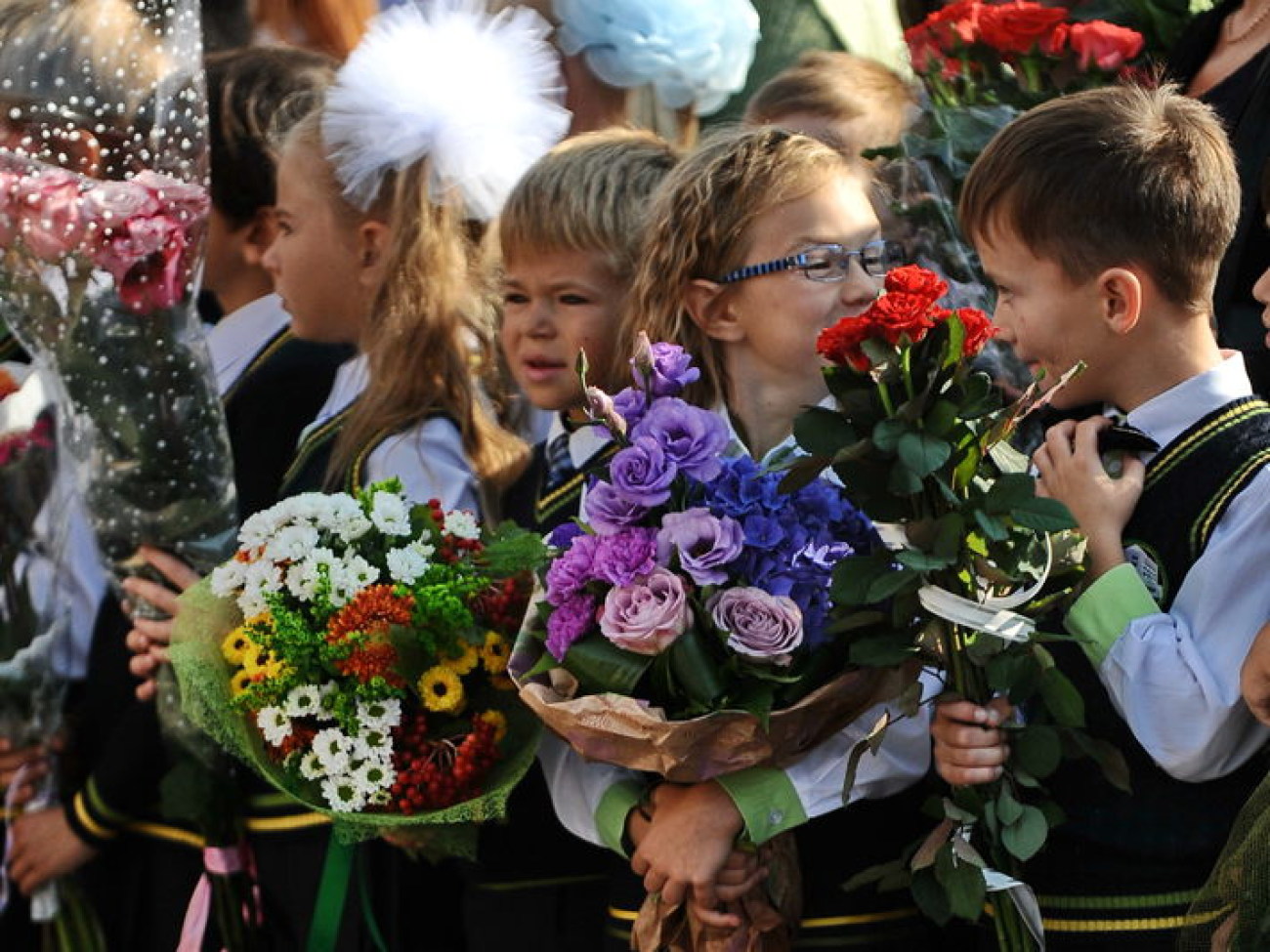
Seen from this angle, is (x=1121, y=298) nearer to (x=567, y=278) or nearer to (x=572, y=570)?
(x=572, y=570)

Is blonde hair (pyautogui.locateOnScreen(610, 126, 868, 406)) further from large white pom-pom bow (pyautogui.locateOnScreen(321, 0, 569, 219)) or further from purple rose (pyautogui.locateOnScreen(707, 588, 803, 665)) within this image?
purple rose (pyautogui.locateOnScreen(707, 588, 803, 665))

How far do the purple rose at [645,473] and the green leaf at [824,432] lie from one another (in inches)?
9.5

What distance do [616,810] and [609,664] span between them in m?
0.38

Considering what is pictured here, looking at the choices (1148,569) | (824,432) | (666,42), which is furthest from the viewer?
(666,42)

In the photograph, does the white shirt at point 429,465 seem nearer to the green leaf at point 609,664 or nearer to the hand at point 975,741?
the green leaf at point 609,664

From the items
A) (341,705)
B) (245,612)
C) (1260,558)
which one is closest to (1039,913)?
(1260,558)

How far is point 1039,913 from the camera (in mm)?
2854

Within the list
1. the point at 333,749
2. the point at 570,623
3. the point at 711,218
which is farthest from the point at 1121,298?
the point at 333,749

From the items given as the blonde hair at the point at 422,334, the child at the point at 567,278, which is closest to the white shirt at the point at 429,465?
the blonde hair at the point at 422,334

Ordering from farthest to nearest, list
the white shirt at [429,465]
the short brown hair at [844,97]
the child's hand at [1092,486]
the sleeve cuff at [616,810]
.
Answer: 1. the short brown hair at [844,97]
2. the white shirt at [429,465]
3. the sleeve cuff at [616,810]
4. the child's hand at [1092,486]

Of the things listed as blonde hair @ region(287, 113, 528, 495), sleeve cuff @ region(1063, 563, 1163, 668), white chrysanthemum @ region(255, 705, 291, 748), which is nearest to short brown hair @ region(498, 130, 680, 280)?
blonde hair @ region(287, 113, 528, 495)

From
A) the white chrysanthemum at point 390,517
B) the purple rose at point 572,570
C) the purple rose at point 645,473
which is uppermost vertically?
the purple rose at point 645,473

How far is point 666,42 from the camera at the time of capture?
4.63m

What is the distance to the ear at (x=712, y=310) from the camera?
11.2ft
